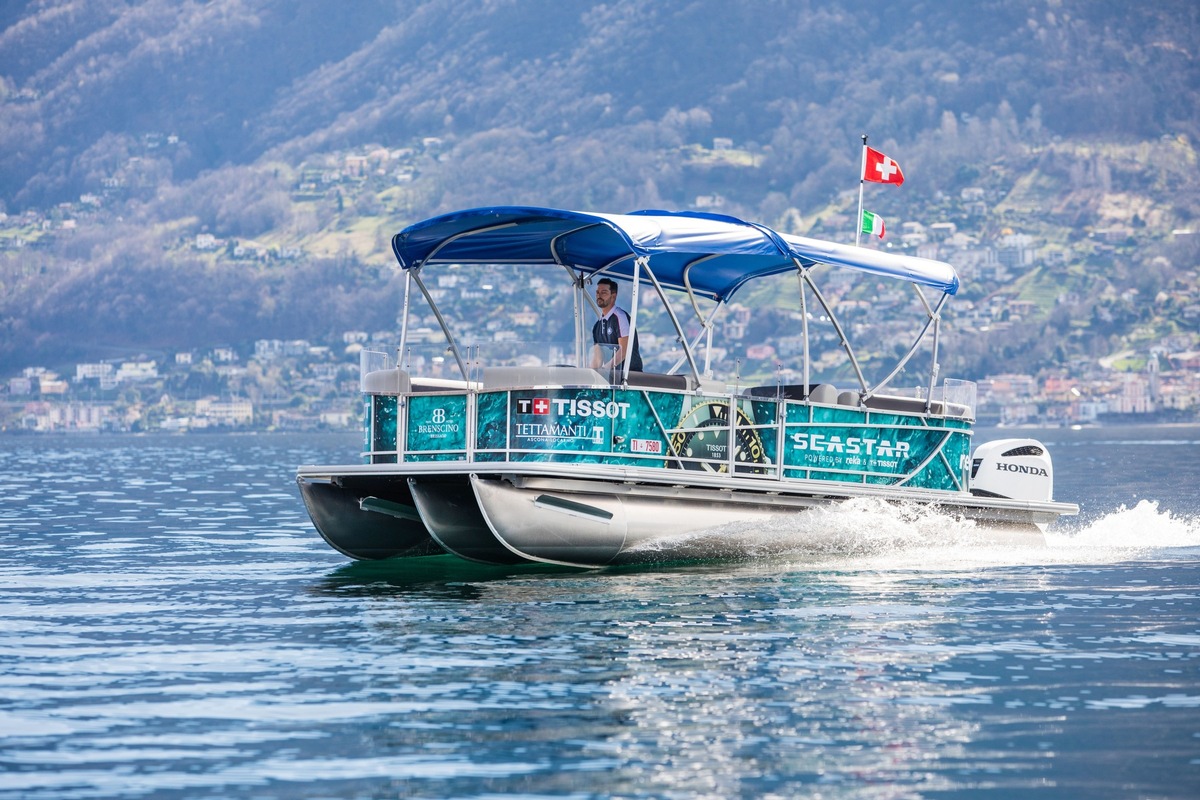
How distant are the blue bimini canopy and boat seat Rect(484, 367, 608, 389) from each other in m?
1.25

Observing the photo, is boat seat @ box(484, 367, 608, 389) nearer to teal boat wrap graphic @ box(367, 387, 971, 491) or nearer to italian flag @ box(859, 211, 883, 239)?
teal boat wrap graphic @ box(367, 387, 971, 491)

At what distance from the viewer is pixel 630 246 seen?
16594 millimetres

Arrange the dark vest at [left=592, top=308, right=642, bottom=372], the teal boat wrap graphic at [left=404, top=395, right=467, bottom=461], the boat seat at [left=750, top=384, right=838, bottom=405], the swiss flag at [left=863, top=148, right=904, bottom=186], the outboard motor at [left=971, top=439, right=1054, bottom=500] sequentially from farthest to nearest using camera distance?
the swiss flag at [left=863, top=148, right=904, bottom=186] < the outboard motor at [left=971, top=439, right=1054, bottom=500] < the boat seat at [left=750, top=384, right=838, bottom=405] < the dark vest at [left=592, top=308, right=642, bottom=372] < the teal boat wrap graphic at [left=404, top=395, right=467, bottom=461]

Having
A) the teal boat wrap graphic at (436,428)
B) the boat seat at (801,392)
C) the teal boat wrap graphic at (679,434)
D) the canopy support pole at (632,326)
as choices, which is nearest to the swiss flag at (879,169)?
the teal boat wrap graphic at (679,434)

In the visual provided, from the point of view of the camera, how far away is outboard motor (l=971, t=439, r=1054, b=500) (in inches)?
795

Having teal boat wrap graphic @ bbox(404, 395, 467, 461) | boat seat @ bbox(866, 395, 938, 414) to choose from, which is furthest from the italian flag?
teal boat wrap graphic @ bbox(404, 395, 467, 461)

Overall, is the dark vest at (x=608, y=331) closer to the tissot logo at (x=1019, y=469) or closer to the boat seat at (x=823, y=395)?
the boat seat at (x=823, y=395)

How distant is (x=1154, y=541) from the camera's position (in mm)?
21812

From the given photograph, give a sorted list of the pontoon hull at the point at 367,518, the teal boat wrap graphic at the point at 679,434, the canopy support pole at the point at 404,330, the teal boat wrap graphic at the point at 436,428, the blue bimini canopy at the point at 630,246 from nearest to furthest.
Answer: the teal boat wrap graphic at the point at 679,434 → the blue bimini canopy at the point at 630,246 → the teal boat wrap graphic at the point at 436,428 → the canopy support pole at the point at 404,330 → the pontoon hull at the point at 367,518

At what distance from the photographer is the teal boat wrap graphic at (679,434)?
16656mm

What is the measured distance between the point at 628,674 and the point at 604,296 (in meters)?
6.73

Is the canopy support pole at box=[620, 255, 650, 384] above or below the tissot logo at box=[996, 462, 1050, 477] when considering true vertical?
above

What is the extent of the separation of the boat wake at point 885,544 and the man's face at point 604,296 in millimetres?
2410

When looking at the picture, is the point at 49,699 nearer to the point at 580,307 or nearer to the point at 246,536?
the point at 580,307
